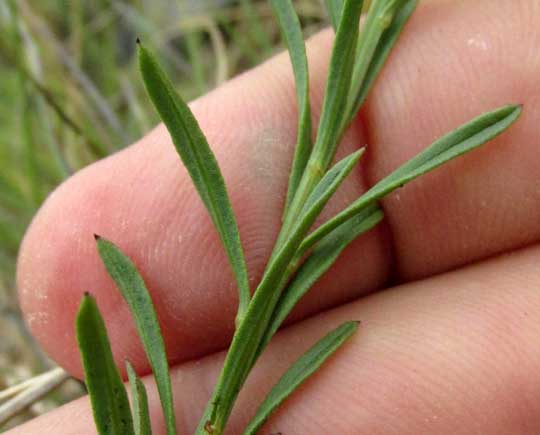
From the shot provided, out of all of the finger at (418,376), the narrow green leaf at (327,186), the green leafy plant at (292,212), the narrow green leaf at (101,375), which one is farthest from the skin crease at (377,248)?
the narrow green leaf at (101,375)

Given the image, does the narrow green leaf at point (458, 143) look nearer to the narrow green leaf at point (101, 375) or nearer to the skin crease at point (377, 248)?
the skin crease at point (377, 248)

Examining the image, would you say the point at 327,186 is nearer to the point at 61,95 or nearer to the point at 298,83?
the point at 298,83

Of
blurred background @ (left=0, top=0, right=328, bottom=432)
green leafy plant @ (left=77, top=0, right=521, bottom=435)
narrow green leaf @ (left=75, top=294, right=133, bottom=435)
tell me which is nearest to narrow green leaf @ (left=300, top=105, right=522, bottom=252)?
green leafy plant @ (left=77, top=0, right=521, bottom=435)

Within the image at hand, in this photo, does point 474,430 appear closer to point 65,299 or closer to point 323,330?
point 323,330

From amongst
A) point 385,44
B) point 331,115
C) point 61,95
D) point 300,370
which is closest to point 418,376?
point 300,370

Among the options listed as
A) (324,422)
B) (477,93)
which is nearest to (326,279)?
(324,422)

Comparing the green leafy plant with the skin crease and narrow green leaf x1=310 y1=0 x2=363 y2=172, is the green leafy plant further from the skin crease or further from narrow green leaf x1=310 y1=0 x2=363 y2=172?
the skin crease
